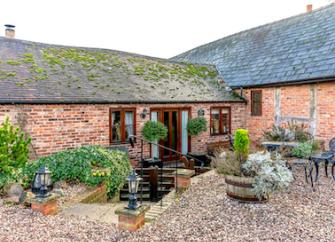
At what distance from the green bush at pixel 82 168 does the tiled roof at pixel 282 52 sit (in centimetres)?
752

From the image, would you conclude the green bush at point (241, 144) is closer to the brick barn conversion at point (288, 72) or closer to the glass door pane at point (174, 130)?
the brick barn conversion at point (288, 72)

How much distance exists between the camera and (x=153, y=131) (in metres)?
10.3

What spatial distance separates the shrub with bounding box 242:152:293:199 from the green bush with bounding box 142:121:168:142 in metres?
5.22

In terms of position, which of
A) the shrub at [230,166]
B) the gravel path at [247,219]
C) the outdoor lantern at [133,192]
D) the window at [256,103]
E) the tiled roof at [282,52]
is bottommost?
the gravel path at [247,219]

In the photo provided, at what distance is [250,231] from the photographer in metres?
4.38

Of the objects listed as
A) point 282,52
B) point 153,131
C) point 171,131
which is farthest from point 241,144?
point 282,52

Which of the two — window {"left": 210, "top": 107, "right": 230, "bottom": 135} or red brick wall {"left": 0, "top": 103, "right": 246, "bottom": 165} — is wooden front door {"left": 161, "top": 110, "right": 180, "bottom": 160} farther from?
window {"left": 210, "top": 107, "right": 230, "bottom": 135}

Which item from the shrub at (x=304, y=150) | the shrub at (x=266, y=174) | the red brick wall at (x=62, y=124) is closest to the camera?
the shrub at (x=266, y=174)

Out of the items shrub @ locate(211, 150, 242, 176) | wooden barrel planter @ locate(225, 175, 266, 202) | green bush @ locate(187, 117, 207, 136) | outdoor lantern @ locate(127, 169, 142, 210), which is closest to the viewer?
outdoor lantern @ locate(127, 169, 142, 210)

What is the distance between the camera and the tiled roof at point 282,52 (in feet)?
35.8

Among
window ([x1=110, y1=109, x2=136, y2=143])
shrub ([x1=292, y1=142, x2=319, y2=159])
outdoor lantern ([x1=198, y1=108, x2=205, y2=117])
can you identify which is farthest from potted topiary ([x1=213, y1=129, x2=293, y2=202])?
outdoor lantern ([x1=198, y1=108, x2=205, y2=117])

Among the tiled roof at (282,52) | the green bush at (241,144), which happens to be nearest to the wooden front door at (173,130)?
the tiled roof at (282,52)

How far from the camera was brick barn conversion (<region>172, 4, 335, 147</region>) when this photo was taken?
1033cm

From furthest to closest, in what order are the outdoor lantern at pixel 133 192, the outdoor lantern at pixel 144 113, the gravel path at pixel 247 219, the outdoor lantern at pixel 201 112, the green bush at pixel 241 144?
the outdoor lantern at pixel 201 112 < the outdoor lantern at pixel 144 113 < the green bush at pixel 241 144 < the outdoor lantern at pixel 133 192 < the gravel path at pixel 247 219
